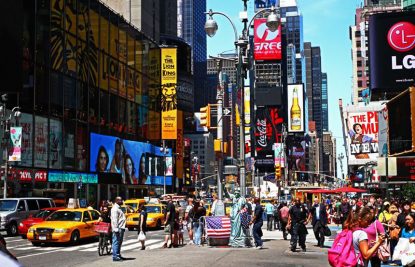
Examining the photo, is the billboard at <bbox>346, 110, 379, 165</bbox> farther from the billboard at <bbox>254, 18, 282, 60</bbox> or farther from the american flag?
the american flag

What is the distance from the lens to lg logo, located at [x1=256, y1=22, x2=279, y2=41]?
9586 centimetres

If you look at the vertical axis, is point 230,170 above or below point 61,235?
above

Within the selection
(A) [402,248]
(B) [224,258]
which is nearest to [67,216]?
(B) [224,258]

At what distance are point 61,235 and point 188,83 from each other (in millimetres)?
155202

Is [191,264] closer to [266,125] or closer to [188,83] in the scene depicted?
[266,125]

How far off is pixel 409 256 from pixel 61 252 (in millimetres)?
13309

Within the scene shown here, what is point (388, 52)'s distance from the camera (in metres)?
43.8

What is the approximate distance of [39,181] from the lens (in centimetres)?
4909

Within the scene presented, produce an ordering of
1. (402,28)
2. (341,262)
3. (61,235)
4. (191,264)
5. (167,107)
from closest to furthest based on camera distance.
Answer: (341,262)
(191,264)
(61,235)
(402,28)
(167,107)

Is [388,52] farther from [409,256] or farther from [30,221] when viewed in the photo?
[409,256]

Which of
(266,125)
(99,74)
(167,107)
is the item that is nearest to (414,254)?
(99,74)

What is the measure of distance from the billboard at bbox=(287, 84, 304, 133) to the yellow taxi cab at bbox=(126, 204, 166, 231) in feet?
381

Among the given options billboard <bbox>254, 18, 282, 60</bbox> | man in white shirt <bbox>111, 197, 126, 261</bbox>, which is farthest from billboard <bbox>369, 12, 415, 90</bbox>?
billboard <bbox>254, 18, 282, 60</bbox>

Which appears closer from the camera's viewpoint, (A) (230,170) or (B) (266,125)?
(A) (230,170)
